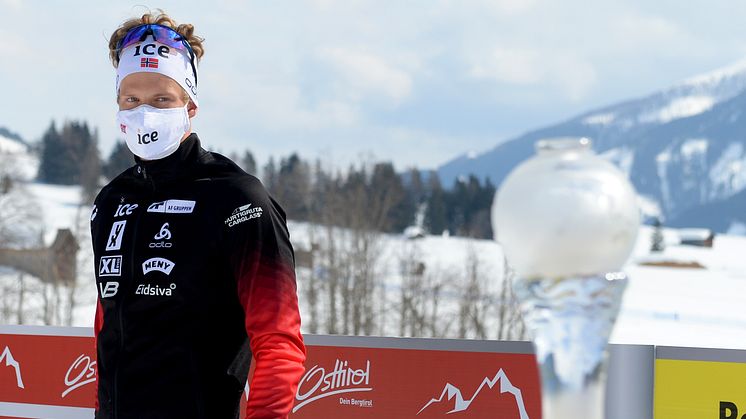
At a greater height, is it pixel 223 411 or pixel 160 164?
pixel 160 164

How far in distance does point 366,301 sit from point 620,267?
4903 cm

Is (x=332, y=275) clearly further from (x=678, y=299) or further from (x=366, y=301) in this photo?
(x=678, y=299)

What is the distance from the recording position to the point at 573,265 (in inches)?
30.6

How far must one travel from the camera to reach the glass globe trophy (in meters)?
0.78

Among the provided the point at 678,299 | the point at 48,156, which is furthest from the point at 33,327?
the point at 48,156

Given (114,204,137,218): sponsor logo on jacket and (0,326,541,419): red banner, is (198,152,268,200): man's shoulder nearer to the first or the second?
(114,204,137,218): sponsor logo on jacket

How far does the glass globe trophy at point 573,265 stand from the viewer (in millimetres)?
776

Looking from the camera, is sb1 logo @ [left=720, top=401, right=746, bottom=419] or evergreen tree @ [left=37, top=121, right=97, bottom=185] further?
evergreen tree @ [left=37, top=121, right=97, bottom=185]

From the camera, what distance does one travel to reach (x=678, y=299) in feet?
257

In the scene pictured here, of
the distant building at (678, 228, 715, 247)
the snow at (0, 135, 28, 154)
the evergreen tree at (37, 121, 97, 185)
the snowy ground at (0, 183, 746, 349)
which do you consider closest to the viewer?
the snowy ground at (0, 183, 746, 349)

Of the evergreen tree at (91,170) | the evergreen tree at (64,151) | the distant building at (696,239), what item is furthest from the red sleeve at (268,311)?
the distant building at (696,239)

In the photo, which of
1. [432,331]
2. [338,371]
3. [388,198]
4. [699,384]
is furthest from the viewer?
[388,198]

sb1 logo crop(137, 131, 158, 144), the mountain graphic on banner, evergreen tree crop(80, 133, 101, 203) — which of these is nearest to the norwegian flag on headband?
sb1 logo crop(137, 131, 158, 144)

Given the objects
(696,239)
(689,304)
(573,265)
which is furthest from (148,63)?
(696,239)
